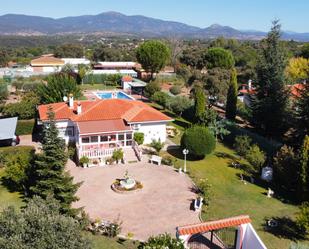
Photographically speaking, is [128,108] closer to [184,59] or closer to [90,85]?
[90,85]

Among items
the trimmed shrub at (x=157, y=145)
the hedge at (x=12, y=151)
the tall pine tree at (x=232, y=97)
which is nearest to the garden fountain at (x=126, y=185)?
the trimmed shrub at (x=157, y=145)

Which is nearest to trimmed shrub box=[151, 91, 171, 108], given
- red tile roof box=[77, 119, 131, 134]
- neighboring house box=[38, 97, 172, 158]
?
neighboring house box=[38, 97, 172, 158]

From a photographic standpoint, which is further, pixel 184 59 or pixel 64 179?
pixel 184 59

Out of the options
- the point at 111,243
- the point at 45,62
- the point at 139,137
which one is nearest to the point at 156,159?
the point at 139,137

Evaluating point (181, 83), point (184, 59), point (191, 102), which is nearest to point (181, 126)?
point (191, 102)

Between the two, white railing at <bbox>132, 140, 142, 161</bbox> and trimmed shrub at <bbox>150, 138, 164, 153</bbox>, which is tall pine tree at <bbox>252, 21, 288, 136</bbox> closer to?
trimmed shrub at <bbox>150, 138, 164, 153</bbox>

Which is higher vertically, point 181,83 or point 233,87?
point 233,87

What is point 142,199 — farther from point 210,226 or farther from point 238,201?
point 210,226
